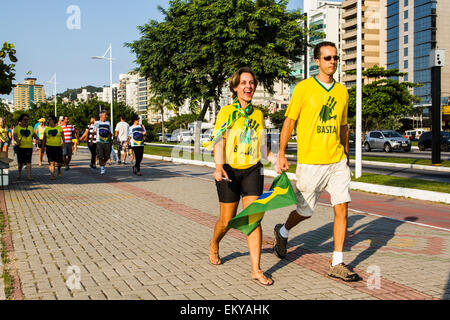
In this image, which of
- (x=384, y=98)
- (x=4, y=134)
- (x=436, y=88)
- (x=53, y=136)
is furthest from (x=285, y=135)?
(x=384, y=98)

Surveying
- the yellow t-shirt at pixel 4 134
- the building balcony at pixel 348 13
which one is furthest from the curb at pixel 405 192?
the building balcony at pixel 348 13

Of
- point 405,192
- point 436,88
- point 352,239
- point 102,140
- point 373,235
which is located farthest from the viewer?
point 436,88

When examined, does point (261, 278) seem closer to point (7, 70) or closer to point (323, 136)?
point (323, 136)

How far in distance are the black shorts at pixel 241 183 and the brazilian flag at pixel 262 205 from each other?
0.15 meters

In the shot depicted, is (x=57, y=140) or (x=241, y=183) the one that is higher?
(x=57, y=140)

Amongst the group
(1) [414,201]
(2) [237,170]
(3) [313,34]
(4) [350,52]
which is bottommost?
(1) [414,201]

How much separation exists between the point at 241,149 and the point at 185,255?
63.7 inches

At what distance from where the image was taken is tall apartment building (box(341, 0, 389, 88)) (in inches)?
4240

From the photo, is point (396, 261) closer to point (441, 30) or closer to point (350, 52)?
point (441, 30)

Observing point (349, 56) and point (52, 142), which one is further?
point (349, 56)

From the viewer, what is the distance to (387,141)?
3466cm

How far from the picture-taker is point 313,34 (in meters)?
25.7
